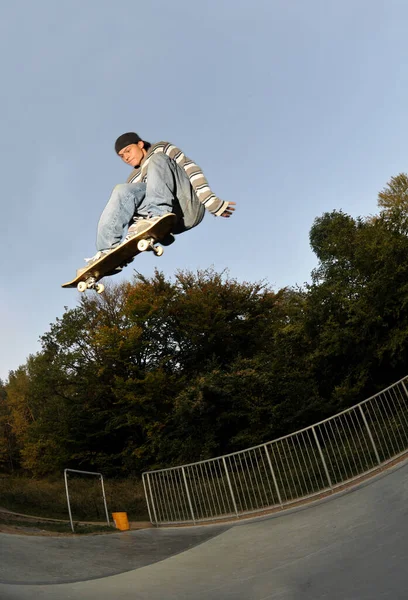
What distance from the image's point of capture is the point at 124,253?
12.2 feet

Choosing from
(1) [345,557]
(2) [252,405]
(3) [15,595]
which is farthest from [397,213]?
(3) [15,595]

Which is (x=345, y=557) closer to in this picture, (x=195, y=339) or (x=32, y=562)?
(x=32, y=562)

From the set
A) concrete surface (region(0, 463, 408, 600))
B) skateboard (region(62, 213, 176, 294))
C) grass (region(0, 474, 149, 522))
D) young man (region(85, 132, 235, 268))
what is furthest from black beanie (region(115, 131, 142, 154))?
grass (region(0, 474, 149, 522))

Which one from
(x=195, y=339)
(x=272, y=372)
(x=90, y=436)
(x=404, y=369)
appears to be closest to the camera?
(x=404, y=369)

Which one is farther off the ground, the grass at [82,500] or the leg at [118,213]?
the leg at [118,213]

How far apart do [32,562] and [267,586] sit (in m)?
3.80

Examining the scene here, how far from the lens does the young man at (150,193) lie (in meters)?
3.56

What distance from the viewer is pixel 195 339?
2230 centimetres

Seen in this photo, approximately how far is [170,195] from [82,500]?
49.5ft

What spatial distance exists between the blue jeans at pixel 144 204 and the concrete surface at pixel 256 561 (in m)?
3.10

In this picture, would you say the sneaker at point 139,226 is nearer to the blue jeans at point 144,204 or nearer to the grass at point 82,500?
the blue jeans at point 144,204

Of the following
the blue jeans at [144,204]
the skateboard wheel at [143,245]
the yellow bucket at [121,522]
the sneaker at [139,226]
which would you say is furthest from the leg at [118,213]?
the yellow bucket at [121,522]

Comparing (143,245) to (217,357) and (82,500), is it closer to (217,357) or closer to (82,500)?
(82,500)

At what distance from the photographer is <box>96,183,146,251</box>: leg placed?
3.69 metres
